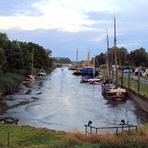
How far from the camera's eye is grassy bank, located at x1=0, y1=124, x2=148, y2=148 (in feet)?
58.9

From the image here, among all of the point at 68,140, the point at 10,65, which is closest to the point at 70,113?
the point at 68,140

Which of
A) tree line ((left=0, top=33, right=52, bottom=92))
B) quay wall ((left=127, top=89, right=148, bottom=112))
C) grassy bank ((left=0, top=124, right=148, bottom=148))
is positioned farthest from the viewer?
tree line ((left=0, top=33, right=52, bottom=92))

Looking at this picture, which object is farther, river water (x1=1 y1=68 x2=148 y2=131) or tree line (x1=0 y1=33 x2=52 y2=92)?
tree line (x1=0 y1=33 x2=52 y2=92)

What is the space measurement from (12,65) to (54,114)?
190ft

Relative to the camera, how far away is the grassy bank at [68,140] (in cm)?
1795

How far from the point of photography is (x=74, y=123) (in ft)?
155

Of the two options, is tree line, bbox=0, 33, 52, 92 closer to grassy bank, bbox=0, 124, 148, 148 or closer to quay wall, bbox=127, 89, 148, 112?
quay wall, bbox=127, 89, 148, 112

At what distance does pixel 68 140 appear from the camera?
21078 mm

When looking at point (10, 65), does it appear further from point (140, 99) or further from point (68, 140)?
point (68, 140)

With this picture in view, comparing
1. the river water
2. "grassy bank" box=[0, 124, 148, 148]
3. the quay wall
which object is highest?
"grassy bank" box=[0, 124, 148, 148]

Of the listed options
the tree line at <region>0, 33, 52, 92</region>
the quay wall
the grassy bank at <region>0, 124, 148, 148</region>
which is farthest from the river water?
the grassy bank at <region>0, 124, 148, 148</region>

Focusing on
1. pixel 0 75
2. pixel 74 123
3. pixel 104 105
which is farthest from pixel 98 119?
pixel 0 75

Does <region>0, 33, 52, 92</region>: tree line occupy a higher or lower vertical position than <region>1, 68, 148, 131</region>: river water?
higher

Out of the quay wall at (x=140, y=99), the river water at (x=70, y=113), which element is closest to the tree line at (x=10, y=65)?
the river water at (x=70, y=113)
